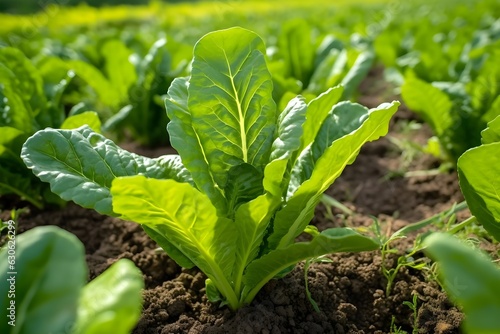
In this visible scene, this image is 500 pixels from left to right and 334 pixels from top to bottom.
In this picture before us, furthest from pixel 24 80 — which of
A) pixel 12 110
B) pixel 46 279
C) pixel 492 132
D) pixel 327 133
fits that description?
pixel 492 132

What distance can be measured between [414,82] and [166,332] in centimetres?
198

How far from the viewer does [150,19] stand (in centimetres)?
1372

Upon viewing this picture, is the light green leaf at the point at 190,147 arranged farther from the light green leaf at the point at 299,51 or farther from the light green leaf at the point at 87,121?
the light green leaf at the point at 299,51

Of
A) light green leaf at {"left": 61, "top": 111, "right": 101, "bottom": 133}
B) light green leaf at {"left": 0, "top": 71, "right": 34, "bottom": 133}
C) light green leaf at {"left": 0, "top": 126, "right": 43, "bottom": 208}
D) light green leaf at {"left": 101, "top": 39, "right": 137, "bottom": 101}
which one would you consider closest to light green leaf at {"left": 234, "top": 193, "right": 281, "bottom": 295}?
light green leaf at {"left": 61, "top": 111, "right": 101, "bottom": 133}

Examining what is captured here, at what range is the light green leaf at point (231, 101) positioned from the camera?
172cm

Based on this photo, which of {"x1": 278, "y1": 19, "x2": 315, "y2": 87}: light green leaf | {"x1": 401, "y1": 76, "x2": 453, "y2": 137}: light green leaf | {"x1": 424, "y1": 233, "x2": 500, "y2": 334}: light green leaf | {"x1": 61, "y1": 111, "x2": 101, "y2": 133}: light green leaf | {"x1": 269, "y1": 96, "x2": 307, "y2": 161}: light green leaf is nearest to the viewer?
{"x1": 424, "y1": 233, "x2": 500, "y2": 334}: light green leaf

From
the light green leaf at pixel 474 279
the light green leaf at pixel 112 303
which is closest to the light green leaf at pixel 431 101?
the light green leaf at pixel 474 279

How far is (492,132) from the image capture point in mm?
1776

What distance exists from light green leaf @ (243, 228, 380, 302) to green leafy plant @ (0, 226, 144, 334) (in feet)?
2.14

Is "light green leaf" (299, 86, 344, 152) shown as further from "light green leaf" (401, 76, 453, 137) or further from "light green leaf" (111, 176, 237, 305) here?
"light green leaf" (401, 76, 453, 137)

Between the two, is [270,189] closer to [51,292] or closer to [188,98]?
[188,98]

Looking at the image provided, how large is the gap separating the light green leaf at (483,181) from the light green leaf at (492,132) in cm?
17

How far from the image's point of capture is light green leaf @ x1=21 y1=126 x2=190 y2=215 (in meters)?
1.60

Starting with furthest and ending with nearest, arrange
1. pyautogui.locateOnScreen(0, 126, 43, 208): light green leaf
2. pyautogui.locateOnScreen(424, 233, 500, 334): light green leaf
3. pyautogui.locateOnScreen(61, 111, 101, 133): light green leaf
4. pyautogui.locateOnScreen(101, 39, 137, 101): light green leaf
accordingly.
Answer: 1. pyautogui.locateOnScreen(101, 39, 137, 101): light green leaf
2. pyautogui.locateOnScreen(0, 126, 43, 208): light green leaf
3. pyautogui.locateOnScreen(61, 111, 101, 133): light green leaf
4. pyautogui.locateOnScreen(424, 233, 500, 334): light green leaf
